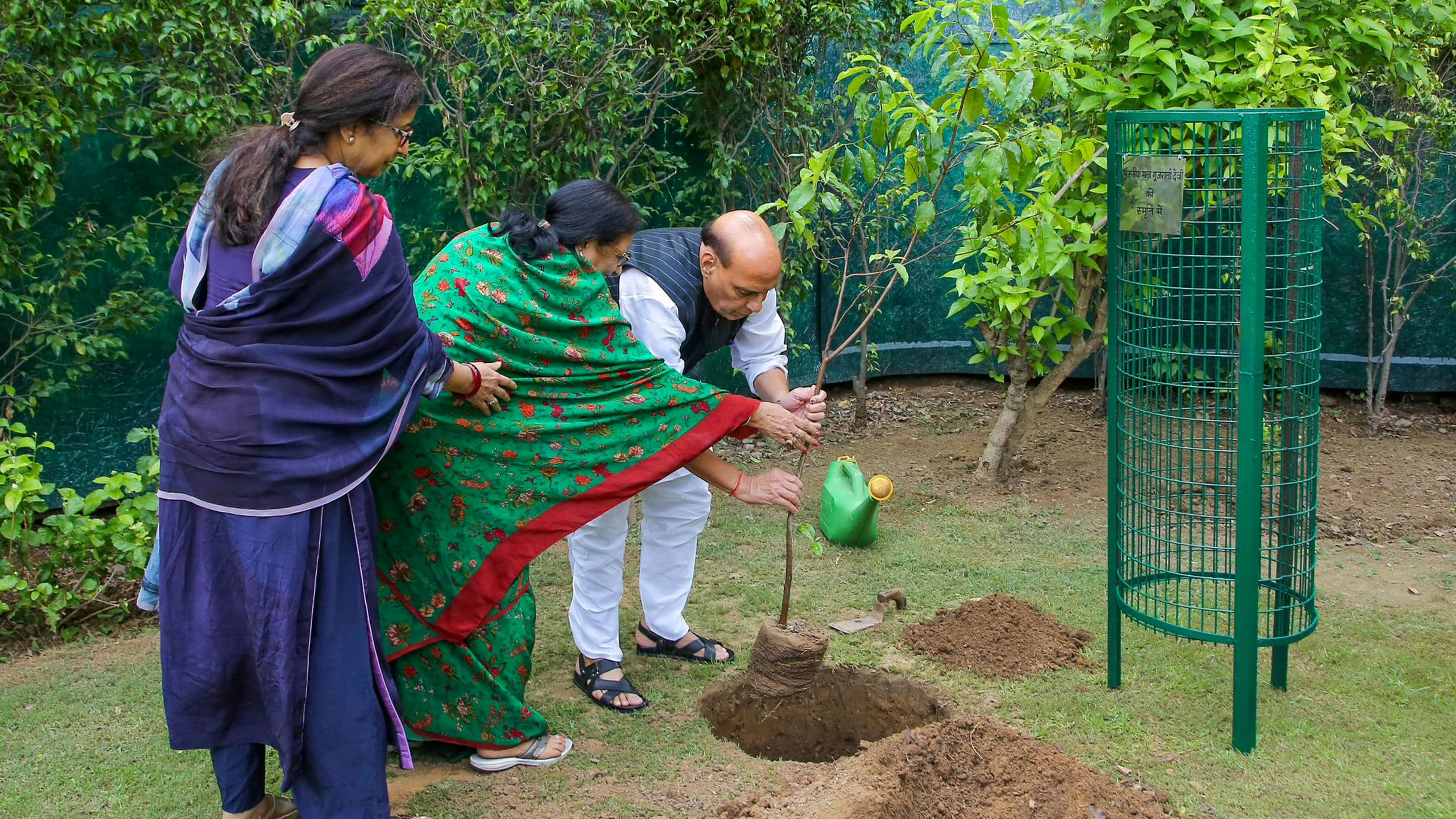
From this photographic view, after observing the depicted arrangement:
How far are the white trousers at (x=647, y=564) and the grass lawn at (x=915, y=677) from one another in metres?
0.18

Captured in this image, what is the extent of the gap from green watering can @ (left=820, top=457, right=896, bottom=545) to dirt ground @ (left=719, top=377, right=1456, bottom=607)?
801mm

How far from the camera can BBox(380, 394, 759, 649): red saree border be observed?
133 inches

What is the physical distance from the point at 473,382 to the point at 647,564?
1295 mm

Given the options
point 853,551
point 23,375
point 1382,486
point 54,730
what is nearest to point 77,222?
point 23,375

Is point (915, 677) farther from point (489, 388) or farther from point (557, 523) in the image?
point (489, 388)

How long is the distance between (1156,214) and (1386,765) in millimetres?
1682

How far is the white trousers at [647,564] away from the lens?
3.95 metres

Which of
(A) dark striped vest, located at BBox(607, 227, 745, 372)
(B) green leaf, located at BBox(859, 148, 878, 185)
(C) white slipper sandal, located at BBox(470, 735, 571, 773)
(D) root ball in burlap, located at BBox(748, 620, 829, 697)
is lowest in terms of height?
(C) white slipper sandal, located at BBox(470, 735, 571, 773)

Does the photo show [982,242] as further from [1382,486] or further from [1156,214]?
[1382,486]

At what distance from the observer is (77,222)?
5.22 metres

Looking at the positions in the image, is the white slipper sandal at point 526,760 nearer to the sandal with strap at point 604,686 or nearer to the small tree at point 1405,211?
the sandal with strap at point 604,686

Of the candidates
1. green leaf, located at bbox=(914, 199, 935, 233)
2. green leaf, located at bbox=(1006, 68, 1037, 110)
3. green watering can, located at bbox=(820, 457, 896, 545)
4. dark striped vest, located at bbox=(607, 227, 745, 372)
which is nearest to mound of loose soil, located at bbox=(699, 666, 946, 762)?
dark striped vest, located at bbox=(607, 227, 745, 372)

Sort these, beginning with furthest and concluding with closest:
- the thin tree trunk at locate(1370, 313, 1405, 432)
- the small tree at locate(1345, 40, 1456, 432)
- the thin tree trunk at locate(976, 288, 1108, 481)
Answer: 1. the thin tree trunk at locate(1370, 313, 1405, 432)
2. the small tree at locate(1345, 40, 1456, 432)
3. the thin tree trunk at locate(976, 288, 1108, 481)

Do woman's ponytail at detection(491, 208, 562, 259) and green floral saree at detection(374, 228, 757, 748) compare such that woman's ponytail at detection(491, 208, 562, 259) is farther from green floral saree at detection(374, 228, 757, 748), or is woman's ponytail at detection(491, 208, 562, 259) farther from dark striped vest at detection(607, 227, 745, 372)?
dark striped vest at detection(607, 227, 745, 372)
